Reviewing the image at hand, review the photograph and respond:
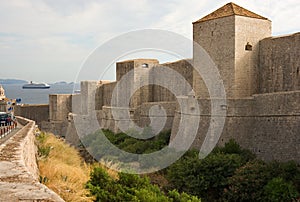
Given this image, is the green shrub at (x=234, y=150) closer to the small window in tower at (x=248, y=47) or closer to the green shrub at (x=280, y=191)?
the green shrub at (x=280, y=191)

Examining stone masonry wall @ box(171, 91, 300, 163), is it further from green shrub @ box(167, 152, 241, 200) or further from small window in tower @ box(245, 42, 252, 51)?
small window in tower @ box(245, 42, 252, 51)

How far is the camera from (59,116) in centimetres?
2956

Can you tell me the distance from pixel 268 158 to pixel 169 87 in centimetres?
946

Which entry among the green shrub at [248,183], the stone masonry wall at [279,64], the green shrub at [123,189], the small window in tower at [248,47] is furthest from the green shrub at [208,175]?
the small window in tower at [248,47]

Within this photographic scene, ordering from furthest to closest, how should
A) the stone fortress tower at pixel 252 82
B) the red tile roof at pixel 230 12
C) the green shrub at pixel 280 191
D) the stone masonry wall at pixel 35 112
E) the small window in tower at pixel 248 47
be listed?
1. the stone masonry wall at pixel 35 112
2. the small window in tower at pixel 248 47
3. the red tile roof at pixel 230 12
4. the stone fortress tower at pixel 252 82
5. the green shrub at pixel 280 191

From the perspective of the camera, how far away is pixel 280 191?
34.0ft

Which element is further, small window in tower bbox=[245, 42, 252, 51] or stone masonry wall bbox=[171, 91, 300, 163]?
small window in tower bbox=[245, 42, 252, 51]

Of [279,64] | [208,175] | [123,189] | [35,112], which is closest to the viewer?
[123,189]

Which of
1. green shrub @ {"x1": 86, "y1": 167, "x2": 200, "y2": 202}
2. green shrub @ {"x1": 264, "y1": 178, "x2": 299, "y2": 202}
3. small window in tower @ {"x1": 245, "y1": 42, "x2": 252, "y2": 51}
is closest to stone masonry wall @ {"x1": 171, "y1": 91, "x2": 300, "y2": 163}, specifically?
green shrub @ {"x1": 264, "y1": 178, "x2": 299, "y2": 202}

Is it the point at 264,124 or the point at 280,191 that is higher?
the point at 264,124

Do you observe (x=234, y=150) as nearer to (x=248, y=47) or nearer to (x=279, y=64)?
(x=279, y=64)

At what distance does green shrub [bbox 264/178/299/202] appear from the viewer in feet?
33.6

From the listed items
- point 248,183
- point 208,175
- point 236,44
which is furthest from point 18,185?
point 236,44

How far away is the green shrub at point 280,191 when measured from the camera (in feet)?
33.6
